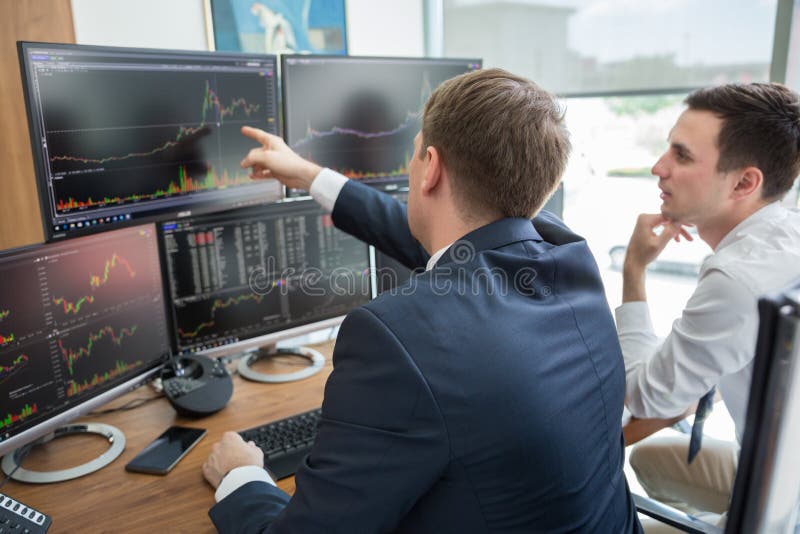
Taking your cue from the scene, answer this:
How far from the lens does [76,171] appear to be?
4.44 feet

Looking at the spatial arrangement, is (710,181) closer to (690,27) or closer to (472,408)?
(472,408)

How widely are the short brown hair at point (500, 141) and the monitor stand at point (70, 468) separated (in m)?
0.97

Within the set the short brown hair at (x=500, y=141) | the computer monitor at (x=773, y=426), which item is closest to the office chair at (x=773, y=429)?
the computer monitor at (x=773, y=426)

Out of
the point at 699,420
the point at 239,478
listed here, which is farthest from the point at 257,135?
the point at 699,420

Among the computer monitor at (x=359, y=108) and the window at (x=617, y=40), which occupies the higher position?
the window at (x=617, y=40)

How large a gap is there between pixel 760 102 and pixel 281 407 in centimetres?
141

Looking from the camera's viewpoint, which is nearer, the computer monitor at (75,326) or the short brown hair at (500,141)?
the short brown hair at (500,141)

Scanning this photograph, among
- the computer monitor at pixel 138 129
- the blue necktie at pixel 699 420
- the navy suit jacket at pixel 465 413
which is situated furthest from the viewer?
the blue necktie at pixel 699 420

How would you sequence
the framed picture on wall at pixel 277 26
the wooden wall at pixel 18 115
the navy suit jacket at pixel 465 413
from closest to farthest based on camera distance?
the navy suit jacket at pixel 465 413, the wooden wall at pixel 18 115, the framed picture on wall at pixel 277 26

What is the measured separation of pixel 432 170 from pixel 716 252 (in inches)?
33.4

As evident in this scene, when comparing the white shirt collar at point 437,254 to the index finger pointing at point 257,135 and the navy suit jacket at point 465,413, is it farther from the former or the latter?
the index finger pointing at point 257,135

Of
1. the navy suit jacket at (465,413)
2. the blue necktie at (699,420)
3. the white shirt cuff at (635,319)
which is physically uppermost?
the navy suit jacket at (465,413)

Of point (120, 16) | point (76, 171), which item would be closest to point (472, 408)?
point (76, 171)

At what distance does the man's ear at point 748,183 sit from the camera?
154 centimetres
